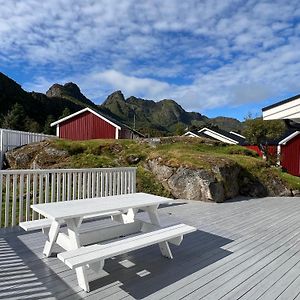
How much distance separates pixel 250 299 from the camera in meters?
2.79

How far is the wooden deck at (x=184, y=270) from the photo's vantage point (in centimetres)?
287

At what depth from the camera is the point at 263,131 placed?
20.2 meters

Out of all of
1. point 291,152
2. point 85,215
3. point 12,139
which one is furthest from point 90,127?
point 85,215

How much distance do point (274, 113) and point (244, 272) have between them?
6.18ft

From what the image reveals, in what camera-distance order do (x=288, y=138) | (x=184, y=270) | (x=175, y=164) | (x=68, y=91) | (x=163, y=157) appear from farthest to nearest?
(x=68, y=91) < (x=288, y=138) < (x=163, y=157) < (x=175, y=164) < (x=184, y=270)

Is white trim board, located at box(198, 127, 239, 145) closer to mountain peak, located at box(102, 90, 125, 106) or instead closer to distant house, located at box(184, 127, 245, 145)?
distant house, located at box(184, 127, 245, 145)

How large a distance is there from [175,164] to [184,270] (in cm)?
632

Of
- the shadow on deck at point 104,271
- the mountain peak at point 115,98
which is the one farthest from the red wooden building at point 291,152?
the mountain peak at point 115,98

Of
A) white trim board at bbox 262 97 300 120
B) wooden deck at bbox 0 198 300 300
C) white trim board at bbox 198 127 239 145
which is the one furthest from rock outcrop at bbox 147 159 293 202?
white trim board at bbox 198 127 239 145

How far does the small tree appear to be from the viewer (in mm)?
19625

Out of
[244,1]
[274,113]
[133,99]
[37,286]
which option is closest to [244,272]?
[274,113]

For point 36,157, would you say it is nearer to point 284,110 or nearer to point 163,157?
point 163,157

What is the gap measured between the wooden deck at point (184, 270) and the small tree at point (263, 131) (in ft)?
50.9

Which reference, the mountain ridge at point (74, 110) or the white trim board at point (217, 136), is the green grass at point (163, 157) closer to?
the white trim board at point (217, 136)
